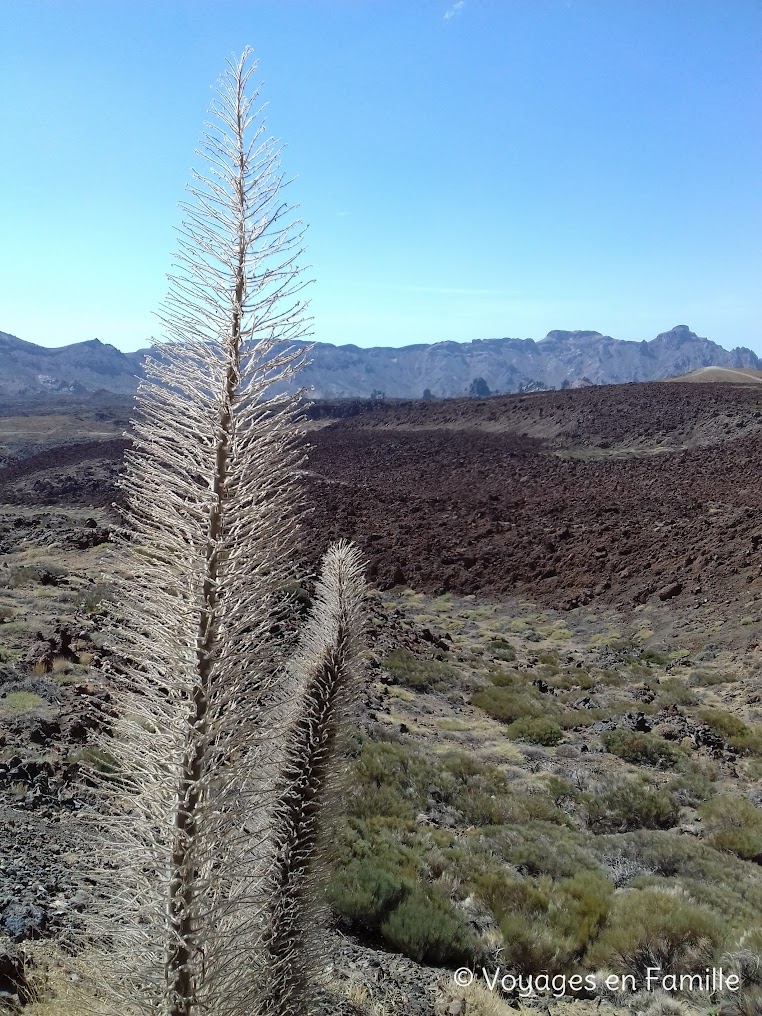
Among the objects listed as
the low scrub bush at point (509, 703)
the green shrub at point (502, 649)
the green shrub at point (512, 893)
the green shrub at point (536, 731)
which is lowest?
the green shrub at point (502, 649)

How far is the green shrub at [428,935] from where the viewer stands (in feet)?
14.5

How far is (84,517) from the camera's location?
87.0ft

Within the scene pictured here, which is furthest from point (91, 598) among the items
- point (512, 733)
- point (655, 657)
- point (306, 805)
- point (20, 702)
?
point (655, 657)

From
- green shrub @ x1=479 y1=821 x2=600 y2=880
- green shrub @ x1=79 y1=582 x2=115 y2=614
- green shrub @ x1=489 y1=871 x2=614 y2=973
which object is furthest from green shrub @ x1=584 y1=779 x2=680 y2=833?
green shrub @ x1=79 y1=582 x2=115 y2=614

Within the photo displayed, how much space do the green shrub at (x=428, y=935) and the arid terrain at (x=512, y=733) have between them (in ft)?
0.05

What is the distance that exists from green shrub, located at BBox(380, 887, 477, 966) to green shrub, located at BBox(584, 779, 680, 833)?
10.0 ft

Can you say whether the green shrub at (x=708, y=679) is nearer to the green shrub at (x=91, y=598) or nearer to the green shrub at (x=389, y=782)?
the green shrub at (x=389, y=782)

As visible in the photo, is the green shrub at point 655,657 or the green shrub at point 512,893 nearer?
the green shrub at point 512,893

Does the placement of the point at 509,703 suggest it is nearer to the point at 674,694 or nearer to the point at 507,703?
the point at 507,703

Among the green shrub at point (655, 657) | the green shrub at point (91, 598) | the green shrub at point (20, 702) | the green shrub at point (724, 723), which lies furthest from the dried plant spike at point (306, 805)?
the green shrub at point (655, 657)

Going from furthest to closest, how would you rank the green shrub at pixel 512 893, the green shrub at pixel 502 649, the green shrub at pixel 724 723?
1. the green shrub at pixel 502 649
2. the green shrub at pixel 724 723
3. the green shrub at pixel 512 893

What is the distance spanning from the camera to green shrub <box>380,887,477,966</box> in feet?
14.5

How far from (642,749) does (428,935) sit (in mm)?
5581

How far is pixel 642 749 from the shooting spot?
8.88m
